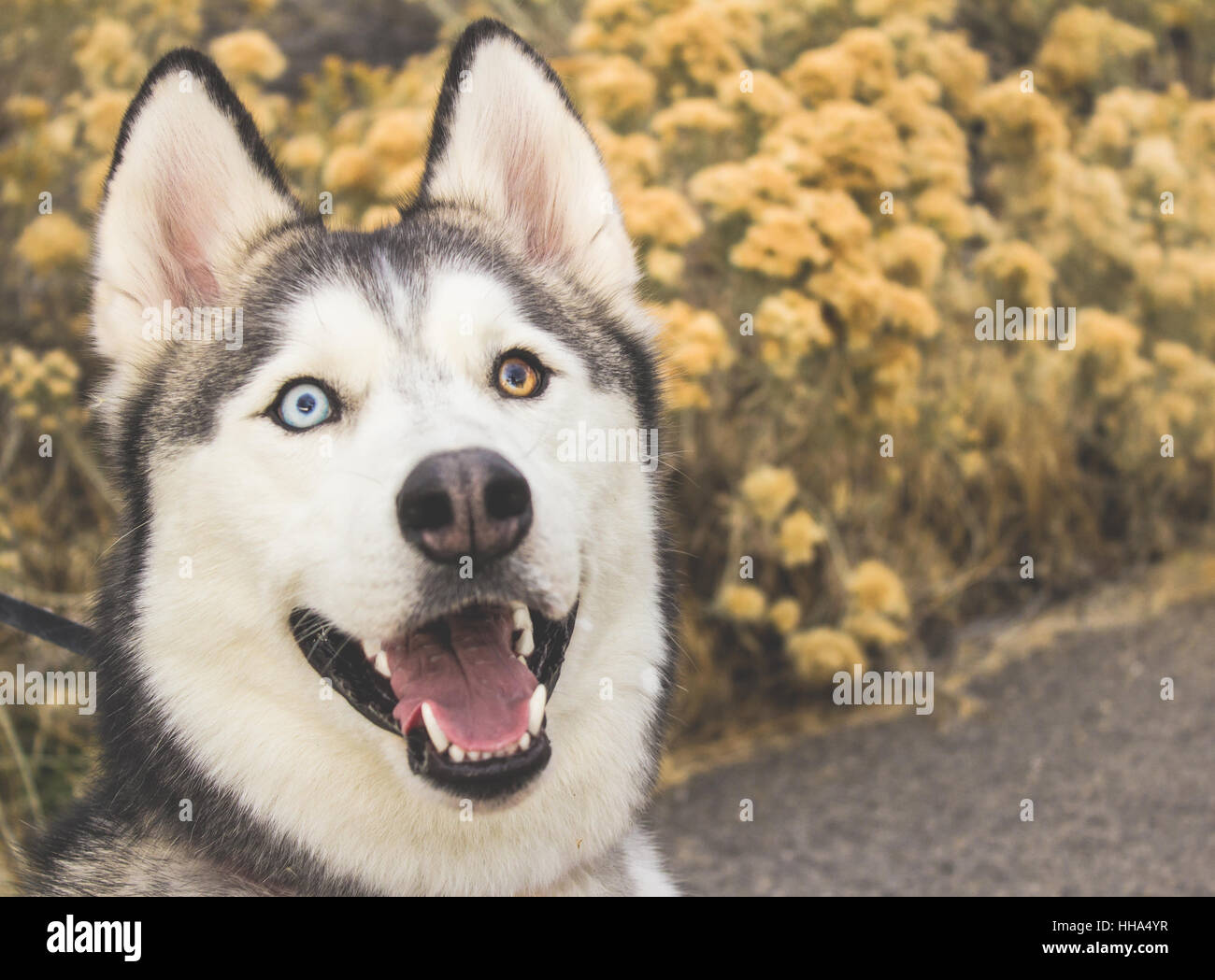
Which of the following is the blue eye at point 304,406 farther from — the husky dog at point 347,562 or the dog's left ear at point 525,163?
the dog's left ear at point 525,163

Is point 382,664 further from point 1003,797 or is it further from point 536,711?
point 1003,797

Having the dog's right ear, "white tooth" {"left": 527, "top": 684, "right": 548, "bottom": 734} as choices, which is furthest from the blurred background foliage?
"white tooth" {"left": 527, "top": 684, "right": 548, "bottom": 734}

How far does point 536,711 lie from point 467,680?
146 mm

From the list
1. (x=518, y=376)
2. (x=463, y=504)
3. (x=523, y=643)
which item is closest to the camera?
(x=463, y=504)

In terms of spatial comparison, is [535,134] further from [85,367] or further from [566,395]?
[85,367]

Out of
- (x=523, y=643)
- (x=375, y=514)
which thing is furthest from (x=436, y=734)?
(x=375, y=514)

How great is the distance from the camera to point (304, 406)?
2303 mm

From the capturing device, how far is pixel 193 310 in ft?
8.64

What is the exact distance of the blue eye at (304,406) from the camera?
2.29 m

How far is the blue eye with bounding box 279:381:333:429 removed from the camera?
7.50 feet
